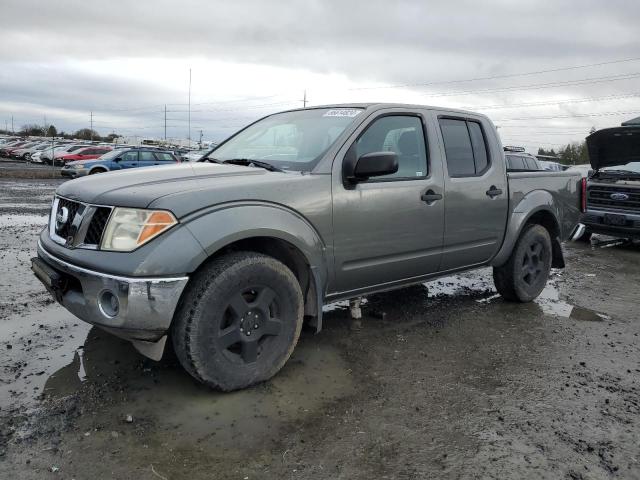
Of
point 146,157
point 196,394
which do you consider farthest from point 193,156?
point 196,394

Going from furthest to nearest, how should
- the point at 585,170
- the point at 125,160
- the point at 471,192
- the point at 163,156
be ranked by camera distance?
the point at 163,156 < the point at 125,160 < the point at 585,170 < the point at 471,192

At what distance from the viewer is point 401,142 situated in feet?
13.6

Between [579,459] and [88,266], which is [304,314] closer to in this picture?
[88,266]

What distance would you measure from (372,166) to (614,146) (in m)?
7.53

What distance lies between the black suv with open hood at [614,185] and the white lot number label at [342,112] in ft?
20.7

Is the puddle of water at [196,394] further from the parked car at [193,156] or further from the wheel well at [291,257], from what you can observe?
the parked car at [193,156]

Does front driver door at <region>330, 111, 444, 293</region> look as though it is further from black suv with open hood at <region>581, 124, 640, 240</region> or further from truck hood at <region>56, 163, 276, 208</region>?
black suv with open hood at <region>581, 124, 640, 240</region>

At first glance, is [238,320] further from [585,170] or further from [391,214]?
[585,170]

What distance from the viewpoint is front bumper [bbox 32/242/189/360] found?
2.74 metres

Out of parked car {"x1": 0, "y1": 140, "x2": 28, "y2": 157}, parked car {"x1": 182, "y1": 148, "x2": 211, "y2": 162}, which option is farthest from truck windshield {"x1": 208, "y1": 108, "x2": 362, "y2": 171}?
parked car {"x1": 0, "y1": 140, "x2": 28, "y2": 157}

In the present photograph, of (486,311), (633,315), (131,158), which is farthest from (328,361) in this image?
(131,158)

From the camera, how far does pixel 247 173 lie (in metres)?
3.42

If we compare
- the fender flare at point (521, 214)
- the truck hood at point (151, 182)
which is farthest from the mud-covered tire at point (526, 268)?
the truck hood at point (151, 182)

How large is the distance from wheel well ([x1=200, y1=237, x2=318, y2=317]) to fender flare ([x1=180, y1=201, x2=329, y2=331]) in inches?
1.6
